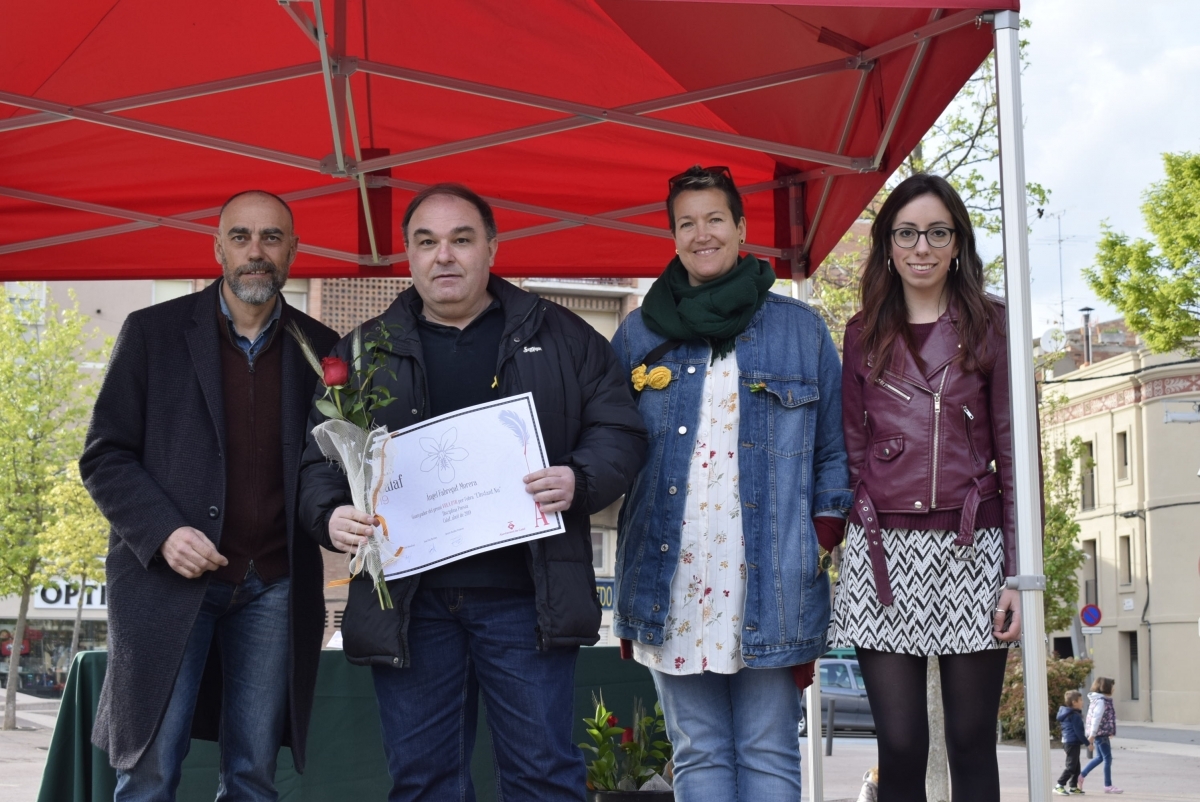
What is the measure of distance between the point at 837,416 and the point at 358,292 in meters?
22.0

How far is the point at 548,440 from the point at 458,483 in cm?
27

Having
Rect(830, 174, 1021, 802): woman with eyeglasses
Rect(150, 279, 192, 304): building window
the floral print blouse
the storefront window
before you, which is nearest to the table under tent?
Rect(830, 174, 1021, 802): woman with eyeglasses

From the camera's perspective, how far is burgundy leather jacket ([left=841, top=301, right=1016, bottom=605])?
3.31 metres

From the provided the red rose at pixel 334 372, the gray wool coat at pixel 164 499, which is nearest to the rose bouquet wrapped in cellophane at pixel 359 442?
the red rose at pixel 334 372

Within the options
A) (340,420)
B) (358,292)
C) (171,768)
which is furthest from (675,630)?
(358,292)

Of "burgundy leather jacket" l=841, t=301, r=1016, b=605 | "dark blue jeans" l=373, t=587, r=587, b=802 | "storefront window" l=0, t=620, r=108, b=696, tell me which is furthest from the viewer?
"storefront window" l=0, t=620, r=108, b=696

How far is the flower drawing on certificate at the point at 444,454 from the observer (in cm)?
321

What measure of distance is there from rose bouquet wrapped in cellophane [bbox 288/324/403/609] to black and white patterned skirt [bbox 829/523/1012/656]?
48.8 inches

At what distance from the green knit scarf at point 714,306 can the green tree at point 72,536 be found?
21256mm

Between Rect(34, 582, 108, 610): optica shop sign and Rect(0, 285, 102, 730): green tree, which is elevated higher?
Rect(0, 285, 102, 730): green tree

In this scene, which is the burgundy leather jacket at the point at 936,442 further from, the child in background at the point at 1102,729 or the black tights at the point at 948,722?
the child in background at the point at 1102,729

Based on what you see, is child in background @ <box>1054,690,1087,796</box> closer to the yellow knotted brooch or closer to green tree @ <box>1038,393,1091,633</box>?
the yellow knotted brooch

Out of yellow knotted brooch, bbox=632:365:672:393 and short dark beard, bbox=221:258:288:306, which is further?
short dark beard, bbox=221:258:288:306

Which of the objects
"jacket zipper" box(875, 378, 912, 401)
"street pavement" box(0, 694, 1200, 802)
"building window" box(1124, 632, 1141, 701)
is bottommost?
"building window" box(1124, 632, 1141, 701)
